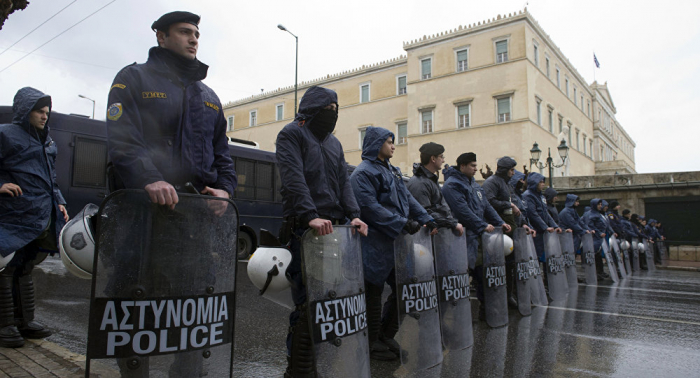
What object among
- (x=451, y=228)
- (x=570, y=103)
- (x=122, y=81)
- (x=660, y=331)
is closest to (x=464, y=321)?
(x=451, y=228)

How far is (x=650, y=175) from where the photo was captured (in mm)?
24031

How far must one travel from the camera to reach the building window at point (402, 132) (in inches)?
1524

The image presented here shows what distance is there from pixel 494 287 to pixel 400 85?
35.6 meters

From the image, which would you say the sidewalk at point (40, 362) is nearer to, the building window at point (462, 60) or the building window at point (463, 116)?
the building window at point (463, 116)

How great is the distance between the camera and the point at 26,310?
13.1 feet

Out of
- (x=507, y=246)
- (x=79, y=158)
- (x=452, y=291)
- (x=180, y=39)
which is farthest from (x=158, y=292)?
(x=79, y=158)

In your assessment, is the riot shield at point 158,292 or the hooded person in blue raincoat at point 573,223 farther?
the hooded person in blue raincoat at point 573,223

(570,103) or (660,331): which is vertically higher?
(570,103)

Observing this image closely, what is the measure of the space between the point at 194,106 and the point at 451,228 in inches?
108

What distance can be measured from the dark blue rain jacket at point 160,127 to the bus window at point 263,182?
416 inches

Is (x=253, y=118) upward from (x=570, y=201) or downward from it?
upward

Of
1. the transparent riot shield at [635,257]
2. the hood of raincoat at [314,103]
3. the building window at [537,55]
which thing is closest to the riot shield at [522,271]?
the hood of raincoat at [314,103]

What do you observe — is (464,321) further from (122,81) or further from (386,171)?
(122,81)

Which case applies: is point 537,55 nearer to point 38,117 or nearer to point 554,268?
point 554,268
